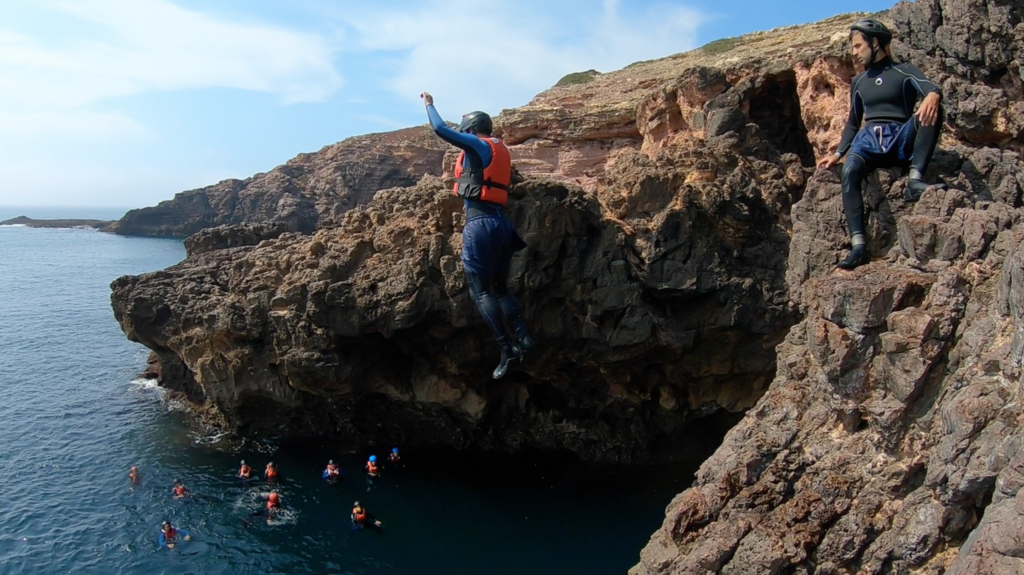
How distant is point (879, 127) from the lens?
373 inches

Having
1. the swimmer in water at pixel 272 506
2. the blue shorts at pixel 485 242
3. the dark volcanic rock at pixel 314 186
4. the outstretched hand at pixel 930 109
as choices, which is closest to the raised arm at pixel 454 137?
the blue shorts at pixel 485 242

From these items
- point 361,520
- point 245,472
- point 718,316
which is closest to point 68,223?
point 245,472

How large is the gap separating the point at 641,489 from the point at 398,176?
6279 cm

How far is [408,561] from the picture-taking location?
18406mm

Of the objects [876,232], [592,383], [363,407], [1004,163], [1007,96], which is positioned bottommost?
[363,407]

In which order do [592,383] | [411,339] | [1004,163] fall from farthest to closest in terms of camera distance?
[592,383]
[411,339]
[1004,163]

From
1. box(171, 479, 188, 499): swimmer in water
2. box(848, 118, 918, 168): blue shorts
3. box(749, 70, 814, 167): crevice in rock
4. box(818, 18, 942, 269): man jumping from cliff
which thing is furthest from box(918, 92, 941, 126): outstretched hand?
box(171, 479, 188, 499): swimmer in water

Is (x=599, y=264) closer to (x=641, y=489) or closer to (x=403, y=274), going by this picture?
(x=403, y=274)

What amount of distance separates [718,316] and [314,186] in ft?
254

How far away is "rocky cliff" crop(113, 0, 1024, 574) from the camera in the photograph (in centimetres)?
812

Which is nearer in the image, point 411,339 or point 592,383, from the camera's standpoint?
point 411,339

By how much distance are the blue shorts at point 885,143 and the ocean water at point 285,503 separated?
12.5m

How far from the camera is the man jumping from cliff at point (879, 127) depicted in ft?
30.5

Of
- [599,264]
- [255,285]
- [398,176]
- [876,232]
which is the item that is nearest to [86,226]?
[398,176]
